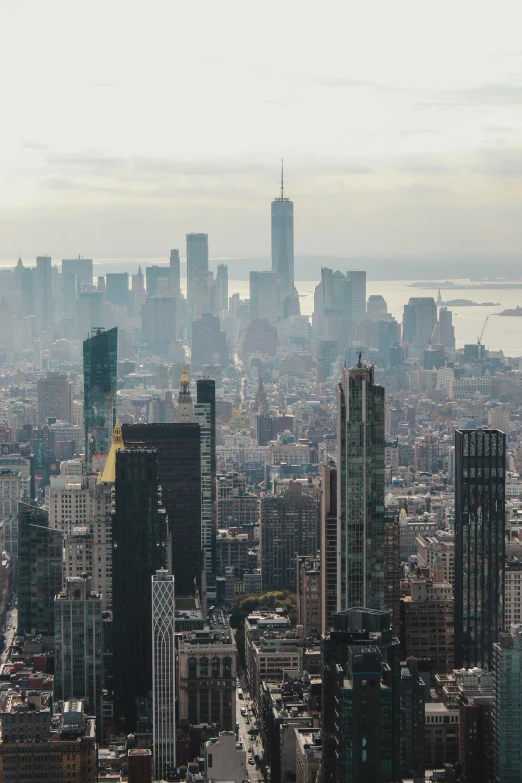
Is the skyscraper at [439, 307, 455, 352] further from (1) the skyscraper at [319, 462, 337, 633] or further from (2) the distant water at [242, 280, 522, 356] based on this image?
(1) the skyscraper at [319, 462, 337, 633]

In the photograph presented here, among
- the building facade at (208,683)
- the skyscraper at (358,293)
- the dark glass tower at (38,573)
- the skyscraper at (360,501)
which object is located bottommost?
the building facade at (208,683)

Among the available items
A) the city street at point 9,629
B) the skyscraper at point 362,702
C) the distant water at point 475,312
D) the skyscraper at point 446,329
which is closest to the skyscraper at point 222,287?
the skyscraper at point 446,329

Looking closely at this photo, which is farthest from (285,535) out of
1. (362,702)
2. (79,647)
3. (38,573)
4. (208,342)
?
(208,342)

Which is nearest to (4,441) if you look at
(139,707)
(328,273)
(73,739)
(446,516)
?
(328,273)

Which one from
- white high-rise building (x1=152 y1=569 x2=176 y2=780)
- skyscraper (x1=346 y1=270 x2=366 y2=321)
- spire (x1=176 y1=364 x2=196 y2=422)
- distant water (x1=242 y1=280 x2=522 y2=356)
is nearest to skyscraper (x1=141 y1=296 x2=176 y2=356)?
skyscraper (x1=346 y1=270 x2=366 y2=321)

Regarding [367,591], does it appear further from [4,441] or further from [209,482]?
[4,441]

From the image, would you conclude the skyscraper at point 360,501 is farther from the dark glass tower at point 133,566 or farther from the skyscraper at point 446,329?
the skyscraper at point 446,329
